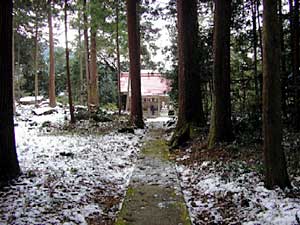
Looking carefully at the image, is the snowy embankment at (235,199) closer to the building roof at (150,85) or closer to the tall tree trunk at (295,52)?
the tall tree trunk at (295,52)

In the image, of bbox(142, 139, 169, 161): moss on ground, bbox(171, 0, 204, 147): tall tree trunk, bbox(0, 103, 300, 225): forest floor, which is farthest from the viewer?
bbox(171, 0, 204, 147): tall tree trunk

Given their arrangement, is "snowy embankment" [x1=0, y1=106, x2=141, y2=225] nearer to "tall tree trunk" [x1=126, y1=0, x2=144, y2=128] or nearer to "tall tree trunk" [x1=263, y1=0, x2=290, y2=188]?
"tall tree trunk" [x1=263, y1=0, x2=290, y2=188]

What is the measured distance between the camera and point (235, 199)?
5895 mm

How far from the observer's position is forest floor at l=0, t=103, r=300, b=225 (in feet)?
17.3

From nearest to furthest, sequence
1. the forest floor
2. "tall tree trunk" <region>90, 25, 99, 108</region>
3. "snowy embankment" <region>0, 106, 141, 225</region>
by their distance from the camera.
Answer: the forest floor
"snowy embankment" <region>0, 106, 141, 225</region>
"tall tree trunk" <region>90, 25, 99, 108</region>

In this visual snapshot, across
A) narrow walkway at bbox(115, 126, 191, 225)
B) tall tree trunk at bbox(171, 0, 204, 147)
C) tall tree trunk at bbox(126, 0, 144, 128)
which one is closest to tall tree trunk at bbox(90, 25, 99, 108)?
tall tree trunk at bbox(126, 0, 144, 128)

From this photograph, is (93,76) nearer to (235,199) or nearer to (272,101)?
(235,199)

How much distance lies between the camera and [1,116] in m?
6.73

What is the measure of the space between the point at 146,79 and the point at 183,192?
34254mm

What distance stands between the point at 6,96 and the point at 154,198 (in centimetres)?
332

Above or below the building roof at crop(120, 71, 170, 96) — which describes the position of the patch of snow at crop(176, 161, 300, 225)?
below

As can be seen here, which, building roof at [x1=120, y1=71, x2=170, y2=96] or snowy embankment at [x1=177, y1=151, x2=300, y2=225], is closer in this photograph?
snowy embankment at [x1=177, y1=151, x2=300, y2=225]

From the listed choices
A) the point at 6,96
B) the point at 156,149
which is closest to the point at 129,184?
the point at 6,96

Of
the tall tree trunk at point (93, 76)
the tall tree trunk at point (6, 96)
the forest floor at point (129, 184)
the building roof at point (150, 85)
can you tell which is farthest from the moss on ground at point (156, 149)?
the building roof at point (150, 85)
